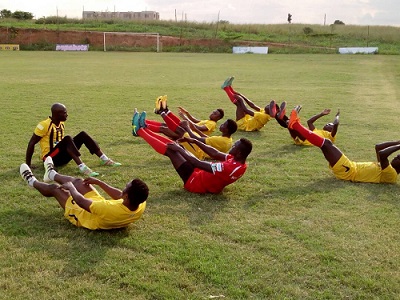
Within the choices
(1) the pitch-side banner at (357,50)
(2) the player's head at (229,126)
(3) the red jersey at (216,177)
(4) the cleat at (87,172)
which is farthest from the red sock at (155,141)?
(1) the pitch-side banner at (357,50)

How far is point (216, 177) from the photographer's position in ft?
20.5

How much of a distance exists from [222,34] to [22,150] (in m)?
46.3

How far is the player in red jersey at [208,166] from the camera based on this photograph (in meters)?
6.22

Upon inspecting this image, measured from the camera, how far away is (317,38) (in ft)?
167

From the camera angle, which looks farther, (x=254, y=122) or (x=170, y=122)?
(x=254, y=122)

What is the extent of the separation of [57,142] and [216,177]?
2729 mm

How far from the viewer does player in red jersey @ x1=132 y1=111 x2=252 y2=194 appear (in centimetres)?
622

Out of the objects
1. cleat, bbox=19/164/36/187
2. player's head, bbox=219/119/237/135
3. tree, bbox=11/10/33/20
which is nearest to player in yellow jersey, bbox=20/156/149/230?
cleat, bbox=19/164/36/187

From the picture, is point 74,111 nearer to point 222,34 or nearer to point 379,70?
point 379,70

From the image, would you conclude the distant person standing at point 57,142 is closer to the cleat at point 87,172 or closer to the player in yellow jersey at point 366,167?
the cleat at point 87,172

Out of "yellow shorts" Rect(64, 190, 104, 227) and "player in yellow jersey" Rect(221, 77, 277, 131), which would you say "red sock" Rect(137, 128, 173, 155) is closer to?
"yellow shorts" Rect(64, 190, 104, 227)

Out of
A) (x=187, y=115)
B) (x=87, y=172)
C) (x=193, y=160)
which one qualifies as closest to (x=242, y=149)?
(x=193, y=160)

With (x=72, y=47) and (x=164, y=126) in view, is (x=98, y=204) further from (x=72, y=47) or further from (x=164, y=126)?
(x=72, y=47)

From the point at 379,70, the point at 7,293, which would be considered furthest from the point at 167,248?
the point at 379,70
